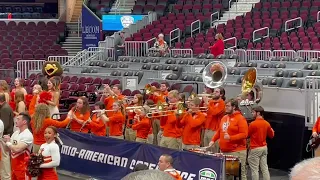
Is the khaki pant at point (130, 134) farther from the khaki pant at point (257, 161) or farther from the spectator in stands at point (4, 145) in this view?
the khaki pant at point (257, 161)

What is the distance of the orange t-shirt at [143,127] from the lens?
1352cm

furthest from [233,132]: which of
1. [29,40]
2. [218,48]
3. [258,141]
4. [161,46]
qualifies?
[29,40]

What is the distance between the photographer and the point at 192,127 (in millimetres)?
12430

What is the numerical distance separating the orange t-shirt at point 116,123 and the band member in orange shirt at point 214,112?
1.56m

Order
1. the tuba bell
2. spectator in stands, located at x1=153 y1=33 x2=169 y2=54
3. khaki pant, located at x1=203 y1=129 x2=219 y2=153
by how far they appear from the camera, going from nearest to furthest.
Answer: khaki pant, located at x1=203 y1=129 x2=219 y2=153 → the tuba bell → spectator in stands, located at x1=153 y1=33 x2=169 y2=54

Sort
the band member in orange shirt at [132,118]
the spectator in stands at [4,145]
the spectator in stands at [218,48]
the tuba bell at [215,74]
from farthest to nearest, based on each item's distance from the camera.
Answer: the spectator in stands at [218,48], the tuba bell at [215,74], the band member in orange shirt at [132,118], the spectator in stands at [4,145]

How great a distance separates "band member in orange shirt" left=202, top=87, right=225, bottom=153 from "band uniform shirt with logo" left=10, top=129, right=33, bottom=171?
12.1 feet

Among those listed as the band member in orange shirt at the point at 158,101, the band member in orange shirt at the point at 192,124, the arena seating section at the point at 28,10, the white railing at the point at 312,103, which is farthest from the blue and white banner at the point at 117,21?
the band member in orange shirt at the point at 192,124

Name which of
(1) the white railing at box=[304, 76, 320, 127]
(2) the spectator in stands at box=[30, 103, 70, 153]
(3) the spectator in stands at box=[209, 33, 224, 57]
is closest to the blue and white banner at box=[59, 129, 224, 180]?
(2) the spectator in stands at box=[30, 103, 70, 153]

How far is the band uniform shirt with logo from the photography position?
10.2m

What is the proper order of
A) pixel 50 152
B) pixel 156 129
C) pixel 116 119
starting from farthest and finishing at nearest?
pixel 156 129 < pixel 116 119 < pixel 50 152

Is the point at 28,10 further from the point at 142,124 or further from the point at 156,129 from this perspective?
the point at 142,124

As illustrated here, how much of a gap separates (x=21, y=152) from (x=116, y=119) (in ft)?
11.6

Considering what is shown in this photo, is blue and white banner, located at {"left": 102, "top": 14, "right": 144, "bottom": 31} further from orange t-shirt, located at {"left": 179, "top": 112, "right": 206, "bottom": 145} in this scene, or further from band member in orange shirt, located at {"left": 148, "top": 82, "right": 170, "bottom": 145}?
orange t-shirt, located at {"left": 179, "top": 112, "right": 206, "bottom": 145}
